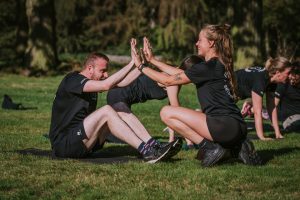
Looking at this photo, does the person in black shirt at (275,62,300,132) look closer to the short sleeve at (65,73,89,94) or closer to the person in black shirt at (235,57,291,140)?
the person in black shirt at (235,57,291,140)

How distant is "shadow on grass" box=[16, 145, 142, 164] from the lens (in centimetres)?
729

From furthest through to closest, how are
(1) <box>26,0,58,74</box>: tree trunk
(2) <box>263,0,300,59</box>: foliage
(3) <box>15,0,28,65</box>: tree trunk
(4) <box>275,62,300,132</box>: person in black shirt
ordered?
(2) <box>263,0,300,59</box>: foliage → (3) <box>15,0,28,65</box>: tree trunk → (1) <box>26,0,58,74</box>: tree trunk → (4) <box>275,62,300,132</box>: person in black shirt

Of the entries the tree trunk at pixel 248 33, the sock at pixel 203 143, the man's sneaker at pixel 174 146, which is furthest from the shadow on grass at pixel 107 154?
the tree trunk at pixel 248 33

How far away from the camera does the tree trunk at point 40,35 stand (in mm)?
25906

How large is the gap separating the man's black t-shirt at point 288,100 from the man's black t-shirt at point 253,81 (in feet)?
4.18

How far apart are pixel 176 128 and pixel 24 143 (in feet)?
8.99

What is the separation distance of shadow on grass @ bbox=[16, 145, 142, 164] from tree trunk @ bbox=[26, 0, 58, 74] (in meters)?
18.0

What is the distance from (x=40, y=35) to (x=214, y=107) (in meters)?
20.0

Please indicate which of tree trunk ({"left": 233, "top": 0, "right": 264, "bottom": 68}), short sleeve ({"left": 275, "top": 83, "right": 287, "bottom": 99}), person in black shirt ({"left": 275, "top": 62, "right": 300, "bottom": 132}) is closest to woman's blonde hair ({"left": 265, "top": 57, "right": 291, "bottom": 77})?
person in black shirt ({"left": 275, "top": 62, "right": 300, "bottom": 132})

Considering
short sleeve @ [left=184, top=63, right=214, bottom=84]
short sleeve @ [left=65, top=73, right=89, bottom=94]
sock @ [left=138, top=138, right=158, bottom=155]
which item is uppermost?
short sleeve @ [left=184, top=63, right=214, bottom=84]

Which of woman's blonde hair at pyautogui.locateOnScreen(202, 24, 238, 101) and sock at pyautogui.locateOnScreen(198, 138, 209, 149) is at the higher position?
woman's blonde hair at pyautogui.locateOnScreen(202, 24, 238, 101)

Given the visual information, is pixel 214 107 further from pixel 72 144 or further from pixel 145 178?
pixel 72 144

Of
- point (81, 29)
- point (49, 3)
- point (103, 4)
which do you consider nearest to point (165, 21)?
point (49, 3)

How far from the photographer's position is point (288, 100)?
1151 centimetres
